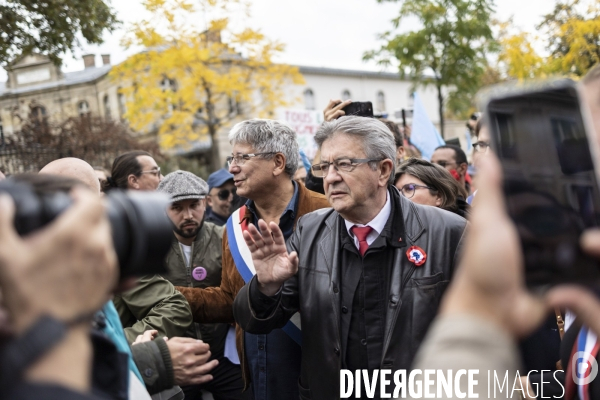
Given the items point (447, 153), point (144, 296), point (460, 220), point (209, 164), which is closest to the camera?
point (460, 220)

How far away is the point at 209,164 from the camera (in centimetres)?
3919

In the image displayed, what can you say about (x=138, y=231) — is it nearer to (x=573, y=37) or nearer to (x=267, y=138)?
(x=267, y=138)

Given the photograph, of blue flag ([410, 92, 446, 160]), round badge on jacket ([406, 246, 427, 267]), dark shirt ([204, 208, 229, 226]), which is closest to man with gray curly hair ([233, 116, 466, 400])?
round badge on jacket ([406, 246, 427, 267])

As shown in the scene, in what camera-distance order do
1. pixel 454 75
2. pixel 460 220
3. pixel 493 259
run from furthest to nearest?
pixel 454 75, pixel 460 220, pixel 493 259

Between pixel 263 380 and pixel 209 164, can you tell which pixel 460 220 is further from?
pixel 209 164

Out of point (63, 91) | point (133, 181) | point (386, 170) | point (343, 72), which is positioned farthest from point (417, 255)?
→ point (343, 72)

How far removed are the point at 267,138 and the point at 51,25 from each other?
28.4 feet

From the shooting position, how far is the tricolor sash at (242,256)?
3.77 m

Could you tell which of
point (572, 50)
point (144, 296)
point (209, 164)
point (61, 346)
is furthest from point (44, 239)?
point (209, 164)

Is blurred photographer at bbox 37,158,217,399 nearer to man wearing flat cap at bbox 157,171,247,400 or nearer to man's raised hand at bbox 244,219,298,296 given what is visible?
man's raised hand at bbox 244,219,298,296

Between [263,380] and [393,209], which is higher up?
[393,209]

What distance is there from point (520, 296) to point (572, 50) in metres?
14.5

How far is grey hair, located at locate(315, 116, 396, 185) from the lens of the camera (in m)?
3.52

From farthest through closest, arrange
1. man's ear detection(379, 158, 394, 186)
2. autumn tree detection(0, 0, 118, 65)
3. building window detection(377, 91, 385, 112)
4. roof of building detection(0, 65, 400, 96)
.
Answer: building window detection(377, 91, 385, 112) → roof of building detection(0, 65, 400, 96) → autumn tree detection(0, 0, 118, 65) → man's ear detection(379, 158, 394, 186)
